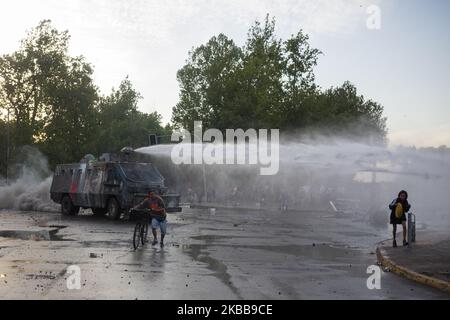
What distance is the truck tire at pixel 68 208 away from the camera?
28.2m

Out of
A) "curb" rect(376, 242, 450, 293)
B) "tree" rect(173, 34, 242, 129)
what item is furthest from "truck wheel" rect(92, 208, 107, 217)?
"tree" rect(173, 34, 242, 129)

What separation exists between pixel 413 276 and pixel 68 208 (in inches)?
801

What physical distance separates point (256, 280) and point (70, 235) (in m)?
9.30

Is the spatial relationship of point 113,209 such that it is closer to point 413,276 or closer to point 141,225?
point 141,225

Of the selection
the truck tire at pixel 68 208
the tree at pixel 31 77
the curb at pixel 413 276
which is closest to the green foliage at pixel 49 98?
the tree at pixel 31 77

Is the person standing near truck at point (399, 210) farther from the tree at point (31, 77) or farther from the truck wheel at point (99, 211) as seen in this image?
the tree at point (31, 77)

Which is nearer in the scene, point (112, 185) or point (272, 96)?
point (112, 185)

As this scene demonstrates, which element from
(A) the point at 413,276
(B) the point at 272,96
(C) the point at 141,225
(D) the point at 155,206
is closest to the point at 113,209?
(D) the point at 155,206

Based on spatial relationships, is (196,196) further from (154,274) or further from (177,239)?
(154,274)

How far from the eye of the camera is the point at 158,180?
25.5 metres

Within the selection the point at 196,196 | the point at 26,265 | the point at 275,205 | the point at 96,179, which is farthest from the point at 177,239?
the point at 196,196

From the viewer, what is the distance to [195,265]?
12438mm

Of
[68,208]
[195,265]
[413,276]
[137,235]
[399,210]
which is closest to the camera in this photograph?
[413,276]

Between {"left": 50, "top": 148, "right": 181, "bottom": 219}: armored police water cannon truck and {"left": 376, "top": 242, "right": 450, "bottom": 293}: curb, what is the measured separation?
12334 mm
